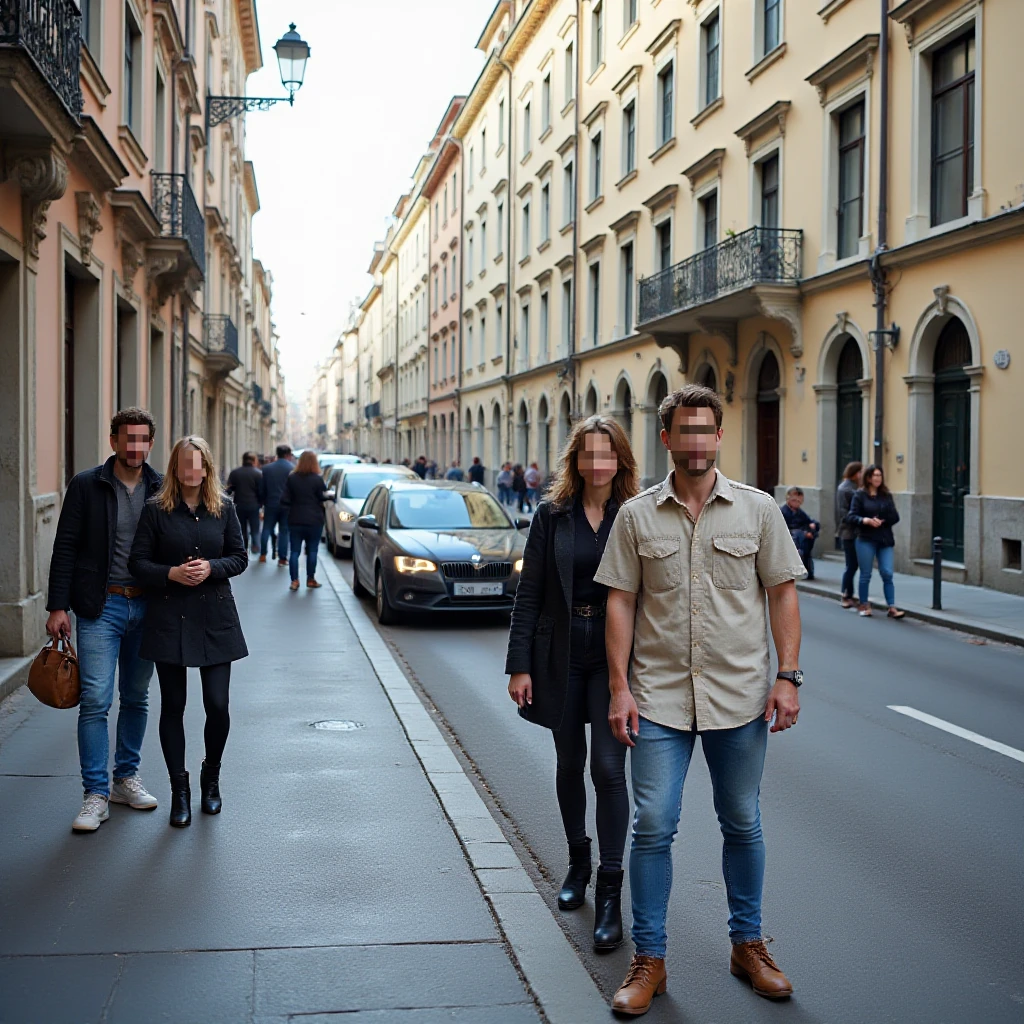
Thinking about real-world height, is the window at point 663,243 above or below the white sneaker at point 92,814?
above

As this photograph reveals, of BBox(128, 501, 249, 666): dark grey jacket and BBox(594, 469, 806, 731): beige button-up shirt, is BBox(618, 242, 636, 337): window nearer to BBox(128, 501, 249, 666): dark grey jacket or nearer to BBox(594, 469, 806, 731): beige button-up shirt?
BBox(128, 501, 249, 666): dark grey jacket

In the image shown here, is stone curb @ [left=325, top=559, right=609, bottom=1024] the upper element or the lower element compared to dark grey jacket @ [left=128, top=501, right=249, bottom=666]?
lower

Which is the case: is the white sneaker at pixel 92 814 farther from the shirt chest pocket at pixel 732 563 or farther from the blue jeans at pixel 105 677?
the shirt chest pocket at pixel 732 563

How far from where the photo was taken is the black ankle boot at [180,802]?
17.6ft

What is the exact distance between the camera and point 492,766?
6.74 metres

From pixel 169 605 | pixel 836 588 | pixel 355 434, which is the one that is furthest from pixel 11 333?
pixel 355 434

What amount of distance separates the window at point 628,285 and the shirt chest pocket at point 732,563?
2794cm

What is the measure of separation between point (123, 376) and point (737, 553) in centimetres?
1530

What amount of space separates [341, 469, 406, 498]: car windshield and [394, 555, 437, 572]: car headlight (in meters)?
9.16

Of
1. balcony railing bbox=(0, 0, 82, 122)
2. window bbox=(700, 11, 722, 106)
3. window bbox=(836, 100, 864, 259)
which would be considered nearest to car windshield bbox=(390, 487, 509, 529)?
balcony railing bbox=(0, 0, 82, 122)

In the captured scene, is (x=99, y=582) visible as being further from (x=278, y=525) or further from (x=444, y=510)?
(x=278, y=525)

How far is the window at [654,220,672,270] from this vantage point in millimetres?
28641

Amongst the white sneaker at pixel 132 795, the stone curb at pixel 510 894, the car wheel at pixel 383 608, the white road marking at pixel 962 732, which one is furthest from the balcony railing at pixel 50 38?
the white road marking at pixel 962 732

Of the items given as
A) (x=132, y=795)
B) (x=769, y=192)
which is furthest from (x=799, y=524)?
(x=132, y=795)
